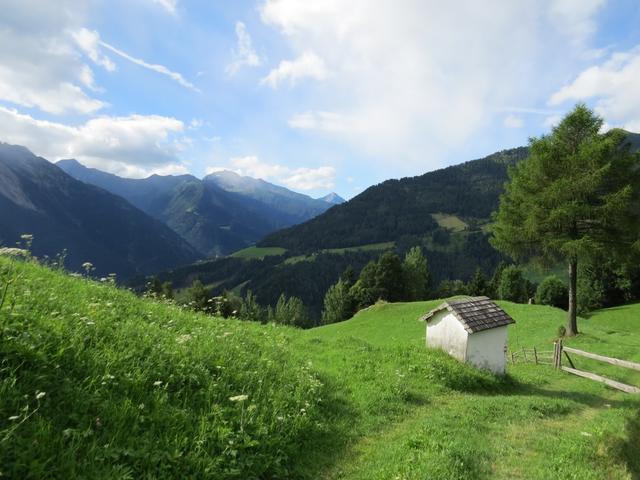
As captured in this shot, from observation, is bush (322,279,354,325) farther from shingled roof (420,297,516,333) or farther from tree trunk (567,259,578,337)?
shingled roof (420,297,516,333)

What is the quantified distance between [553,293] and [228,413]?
3203 inches

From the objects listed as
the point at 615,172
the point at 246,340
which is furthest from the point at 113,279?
the point at 615,172

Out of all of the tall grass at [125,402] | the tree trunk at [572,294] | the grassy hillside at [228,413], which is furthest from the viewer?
the tree trunk at [572,294]

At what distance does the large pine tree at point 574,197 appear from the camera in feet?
86.0

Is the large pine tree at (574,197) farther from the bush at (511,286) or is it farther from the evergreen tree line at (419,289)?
the bush at (511,286)

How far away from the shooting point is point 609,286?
2638 inches

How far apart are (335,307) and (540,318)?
60.7m

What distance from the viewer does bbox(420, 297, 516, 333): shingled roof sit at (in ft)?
55.0

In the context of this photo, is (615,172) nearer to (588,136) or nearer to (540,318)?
(588,136)

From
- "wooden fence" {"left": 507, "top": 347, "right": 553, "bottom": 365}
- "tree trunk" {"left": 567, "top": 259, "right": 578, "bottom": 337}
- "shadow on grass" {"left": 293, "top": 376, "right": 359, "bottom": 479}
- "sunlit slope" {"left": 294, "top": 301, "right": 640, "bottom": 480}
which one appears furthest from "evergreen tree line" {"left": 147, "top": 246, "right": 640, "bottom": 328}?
"shadow on grass" {"left": 293, "top": 376, "right": 359, "bottom": 479}

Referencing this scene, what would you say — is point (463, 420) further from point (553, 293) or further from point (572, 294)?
point (553, 293)

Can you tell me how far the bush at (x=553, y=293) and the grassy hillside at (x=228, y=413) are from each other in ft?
227

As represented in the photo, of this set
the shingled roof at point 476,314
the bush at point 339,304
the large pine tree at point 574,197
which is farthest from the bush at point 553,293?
the shingled roof at point 476,314

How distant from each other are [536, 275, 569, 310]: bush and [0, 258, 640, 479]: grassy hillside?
69232 mm
